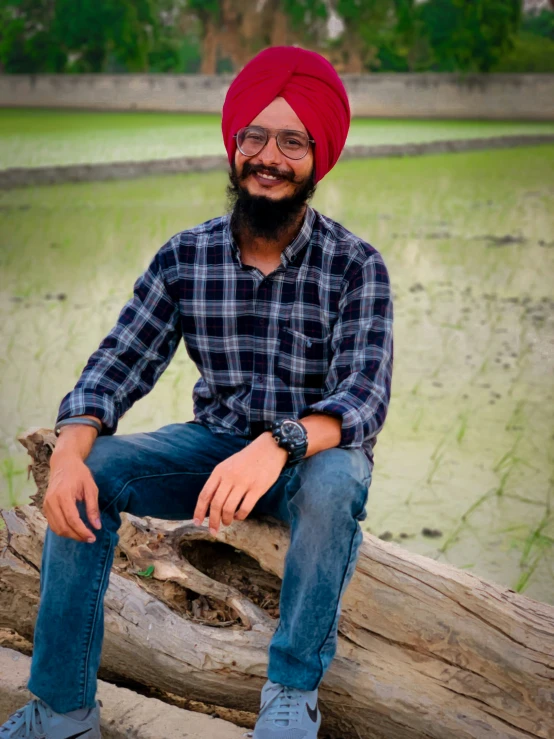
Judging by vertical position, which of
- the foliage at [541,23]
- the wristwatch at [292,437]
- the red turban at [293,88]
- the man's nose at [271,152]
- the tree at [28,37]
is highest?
the foliage at [541,23]

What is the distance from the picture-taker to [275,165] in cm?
162

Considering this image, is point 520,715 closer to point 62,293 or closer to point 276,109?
point 276,109

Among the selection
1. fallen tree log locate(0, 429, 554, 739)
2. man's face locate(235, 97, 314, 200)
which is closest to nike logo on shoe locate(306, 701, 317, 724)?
fallen tree log locate(0, 429, 554, 739)

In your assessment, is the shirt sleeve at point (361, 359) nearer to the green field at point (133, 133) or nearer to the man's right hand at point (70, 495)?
the man's right hand at point (70, 495)

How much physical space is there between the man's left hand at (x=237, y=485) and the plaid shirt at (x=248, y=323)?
231 millimetres

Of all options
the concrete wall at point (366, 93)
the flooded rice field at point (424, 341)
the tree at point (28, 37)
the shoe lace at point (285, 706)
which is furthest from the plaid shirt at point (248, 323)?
the tree at point (28, 37)

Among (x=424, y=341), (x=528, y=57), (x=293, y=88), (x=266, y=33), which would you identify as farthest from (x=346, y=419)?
(x=266, y=33)

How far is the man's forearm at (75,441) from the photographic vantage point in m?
1.47

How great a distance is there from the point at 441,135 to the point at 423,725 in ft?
50.1

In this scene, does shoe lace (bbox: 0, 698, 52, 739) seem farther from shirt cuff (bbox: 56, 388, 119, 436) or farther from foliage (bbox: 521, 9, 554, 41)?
foliage (bbox: 521, 9, 554, 41)

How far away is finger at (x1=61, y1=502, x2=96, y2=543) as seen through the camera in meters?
1.38

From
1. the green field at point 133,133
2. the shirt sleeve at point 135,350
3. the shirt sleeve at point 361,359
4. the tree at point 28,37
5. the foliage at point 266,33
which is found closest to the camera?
the shirt sleeve at point 361,359

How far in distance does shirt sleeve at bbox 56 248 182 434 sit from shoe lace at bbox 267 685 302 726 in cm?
51

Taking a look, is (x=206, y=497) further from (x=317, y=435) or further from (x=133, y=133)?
(x=133, y=133)
